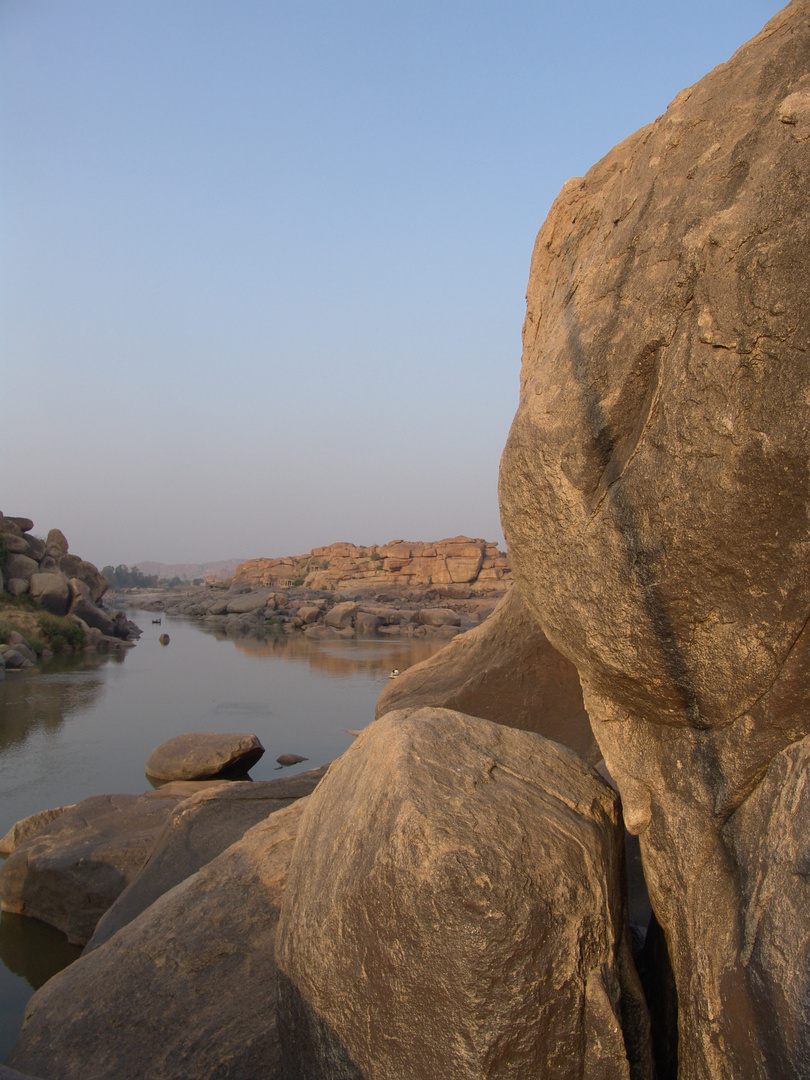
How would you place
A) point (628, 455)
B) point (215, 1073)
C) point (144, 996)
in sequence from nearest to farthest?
point (628, 455) < point (215, 1073) < point (144, 996)

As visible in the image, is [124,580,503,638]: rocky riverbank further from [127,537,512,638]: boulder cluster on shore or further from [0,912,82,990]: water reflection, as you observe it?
[0,912,82,990]: water reflection

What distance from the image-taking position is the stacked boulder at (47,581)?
963 inches

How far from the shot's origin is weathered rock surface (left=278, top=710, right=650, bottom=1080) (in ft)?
6.88

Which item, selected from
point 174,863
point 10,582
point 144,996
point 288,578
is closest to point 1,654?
point 10,582

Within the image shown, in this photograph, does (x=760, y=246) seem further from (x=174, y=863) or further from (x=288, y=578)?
(x=288, y=578)

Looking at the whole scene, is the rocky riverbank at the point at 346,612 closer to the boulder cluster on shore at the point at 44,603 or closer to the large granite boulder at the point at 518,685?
the boulder cluster on shore at the point at 44,603

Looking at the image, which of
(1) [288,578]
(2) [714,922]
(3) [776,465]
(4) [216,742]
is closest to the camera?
(3) [776,465]

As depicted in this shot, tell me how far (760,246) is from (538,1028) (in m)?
2.29

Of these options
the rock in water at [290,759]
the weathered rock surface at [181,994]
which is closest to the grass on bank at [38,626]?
the rock in water at [290,759]

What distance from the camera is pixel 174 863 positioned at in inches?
191

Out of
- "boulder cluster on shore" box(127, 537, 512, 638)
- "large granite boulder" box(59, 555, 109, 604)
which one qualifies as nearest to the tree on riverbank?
"boulder cluster on shore" box(127, 537, 512, 638)

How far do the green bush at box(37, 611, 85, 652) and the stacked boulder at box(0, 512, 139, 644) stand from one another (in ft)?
2.82

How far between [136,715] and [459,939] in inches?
494

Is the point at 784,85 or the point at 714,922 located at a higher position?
the point at 784,85
